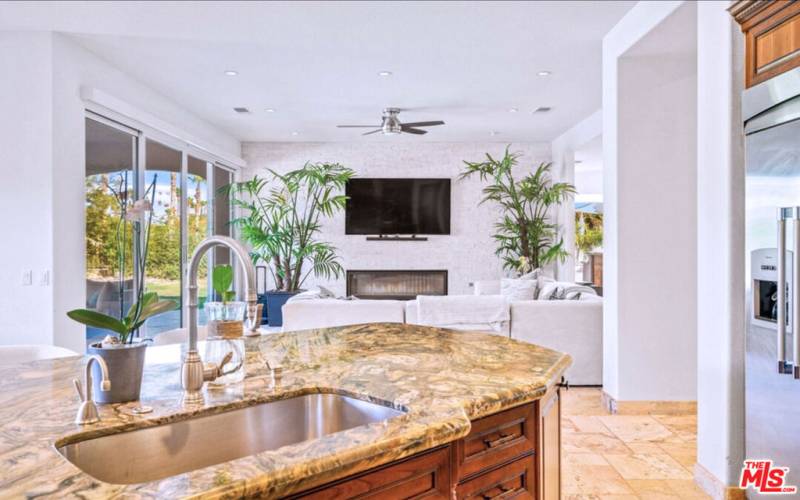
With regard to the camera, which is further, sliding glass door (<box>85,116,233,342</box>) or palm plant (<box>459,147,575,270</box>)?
palm plant (<box>459,147,575,270</box>)

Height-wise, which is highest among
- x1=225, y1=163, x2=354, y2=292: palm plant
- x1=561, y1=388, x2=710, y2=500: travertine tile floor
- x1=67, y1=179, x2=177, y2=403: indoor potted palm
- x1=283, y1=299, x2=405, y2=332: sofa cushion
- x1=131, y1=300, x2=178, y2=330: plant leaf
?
x1=225, y1=163, x2=354, y2=292: palm plant

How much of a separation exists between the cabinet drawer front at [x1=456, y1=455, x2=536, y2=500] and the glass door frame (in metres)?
2.52

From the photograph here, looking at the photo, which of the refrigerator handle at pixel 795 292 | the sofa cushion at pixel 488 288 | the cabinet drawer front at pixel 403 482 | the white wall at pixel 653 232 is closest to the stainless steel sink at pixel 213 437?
the cabinet drawer front at pixel 403 482

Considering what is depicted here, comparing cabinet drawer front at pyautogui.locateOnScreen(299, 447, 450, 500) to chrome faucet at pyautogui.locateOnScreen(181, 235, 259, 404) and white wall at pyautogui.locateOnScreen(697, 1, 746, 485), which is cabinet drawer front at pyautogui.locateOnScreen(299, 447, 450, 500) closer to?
chrome faucet at pyautogui.locateOnScreen(181, 235, 259, 404)

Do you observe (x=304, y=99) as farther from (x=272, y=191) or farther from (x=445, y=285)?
(x=445, y=285)

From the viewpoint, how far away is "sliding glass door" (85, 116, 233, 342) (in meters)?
4.67

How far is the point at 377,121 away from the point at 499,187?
2045 millimetres

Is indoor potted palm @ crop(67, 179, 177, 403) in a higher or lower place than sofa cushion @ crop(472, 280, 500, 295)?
higher

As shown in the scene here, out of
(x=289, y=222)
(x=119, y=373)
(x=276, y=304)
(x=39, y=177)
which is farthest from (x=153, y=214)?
(x=119, y=373)

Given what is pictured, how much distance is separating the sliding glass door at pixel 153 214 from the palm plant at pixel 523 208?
3652mm

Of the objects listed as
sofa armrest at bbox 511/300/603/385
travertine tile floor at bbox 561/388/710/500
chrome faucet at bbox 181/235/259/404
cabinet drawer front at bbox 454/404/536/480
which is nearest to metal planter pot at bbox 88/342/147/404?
chrome faucet at bbox 181/235/259/404

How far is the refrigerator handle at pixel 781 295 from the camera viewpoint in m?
2.09

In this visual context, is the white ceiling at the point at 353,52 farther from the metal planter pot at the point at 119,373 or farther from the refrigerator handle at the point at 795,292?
the metal planter pot at the point at 119,373

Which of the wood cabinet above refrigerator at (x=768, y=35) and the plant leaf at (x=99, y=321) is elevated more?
the wood cabinet above refrigerator at (x=768, y=35)
